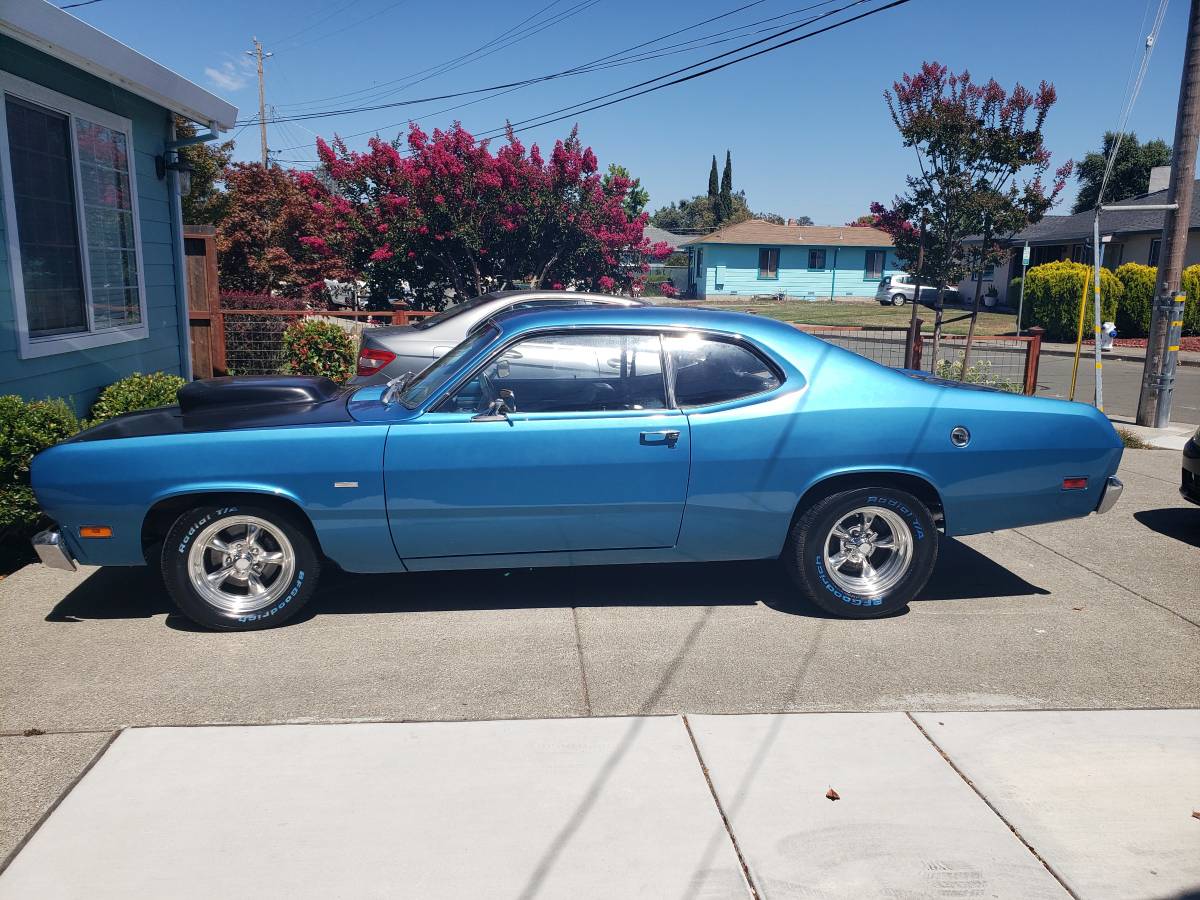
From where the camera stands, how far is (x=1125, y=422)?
41.6ft

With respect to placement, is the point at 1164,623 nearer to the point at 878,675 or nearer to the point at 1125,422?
the point at 878,675

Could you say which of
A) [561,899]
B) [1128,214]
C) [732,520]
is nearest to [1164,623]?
[732,520]

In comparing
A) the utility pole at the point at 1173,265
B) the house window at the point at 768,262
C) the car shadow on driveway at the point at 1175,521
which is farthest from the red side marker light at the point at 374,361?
the house window at the point at 768,262

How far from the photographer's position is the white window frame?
683 cm

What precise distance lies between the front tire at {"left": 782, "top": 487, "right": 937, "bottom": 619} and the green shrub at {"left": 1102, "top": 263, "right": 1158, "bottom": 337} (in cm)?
2641

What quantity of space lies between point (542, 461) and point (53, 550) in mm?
2432

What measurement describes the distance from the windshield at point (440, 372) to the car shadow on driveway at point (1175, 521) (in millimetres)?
5138

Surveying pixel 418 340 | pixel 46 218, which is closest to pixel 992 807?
pixel 418 340

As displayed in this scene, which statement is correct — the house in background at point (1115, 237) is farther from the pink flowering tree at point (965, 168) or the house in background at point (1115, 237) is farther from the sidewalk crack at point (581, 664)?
the sidewalk crack at point (581, 664)

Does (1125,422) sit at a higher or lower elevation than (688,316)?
lower

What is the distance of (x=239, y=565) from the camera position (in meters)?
4.98

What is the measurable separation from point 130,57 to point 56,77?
2.00 ft

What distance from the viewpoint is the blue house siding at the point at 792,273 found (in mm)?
49281

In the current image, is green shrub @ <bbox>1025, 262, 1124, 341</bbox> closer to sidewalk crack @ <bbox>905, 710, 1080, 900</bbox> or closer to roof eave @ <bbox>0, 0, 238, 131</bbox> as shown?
roof eave @ <bbox>0, 0, 238, 131</bbox>
